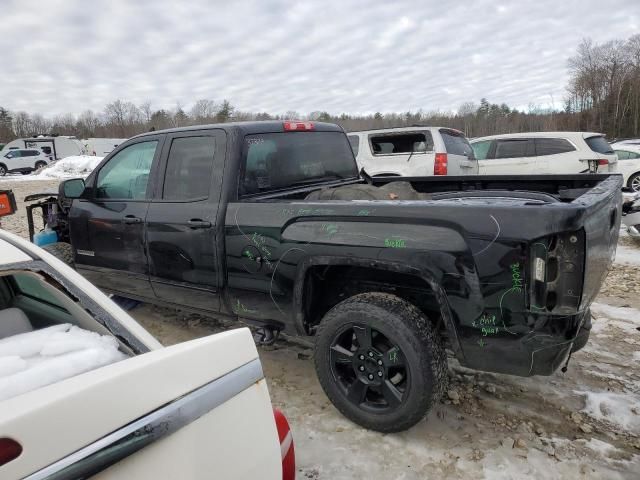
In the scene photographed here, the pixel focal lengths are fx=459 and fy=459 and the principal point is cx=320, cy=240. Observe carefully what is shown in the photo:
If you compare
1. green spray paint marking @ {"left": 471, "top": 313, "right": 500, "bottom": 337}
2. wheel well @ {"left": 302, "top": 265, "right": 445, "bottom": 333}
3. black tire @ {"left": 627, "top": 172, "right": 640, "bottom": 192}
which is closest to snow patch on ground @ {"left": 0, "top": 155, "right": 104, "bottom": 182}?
black tire @ {"left": 627, "top": 172, "right": 640, "bottom": 192}

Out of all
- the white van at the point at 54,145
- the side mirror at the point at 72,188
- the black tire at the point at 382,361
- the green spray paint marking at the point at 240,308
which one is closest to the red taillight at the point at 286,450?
the black tire at the point at 382,361

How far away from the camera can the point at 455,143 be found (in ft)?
30.3

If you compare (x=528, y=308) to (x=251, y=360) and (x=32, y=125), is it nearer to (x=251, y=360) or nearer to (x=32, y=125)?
(x=251, y=360)

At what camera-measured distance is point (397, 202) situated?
2566mm

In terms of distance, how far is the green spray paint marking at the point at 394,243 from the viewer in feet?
8.12

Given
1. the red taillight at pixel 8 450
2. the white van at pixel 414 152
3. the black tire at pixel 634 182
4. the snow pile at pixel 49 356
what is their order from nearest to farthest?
the red taillight at pixel 8 450 < the snow pile at pixel 49 356 < the white van at pixel 414 152 < the black tire at pixel 634 182

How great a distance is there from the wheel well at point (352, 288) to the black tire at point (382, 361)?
16 cm

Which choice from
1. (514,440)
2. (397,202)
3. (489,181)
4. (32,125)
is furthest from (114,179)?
(32,125)

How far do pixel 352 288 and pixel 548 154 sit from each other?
9.06 metres

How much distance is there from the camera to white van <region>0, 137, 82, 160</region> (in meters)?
36.5

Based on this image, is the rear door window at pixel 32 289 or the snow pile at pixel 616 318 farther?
the snow pile at pixel 616 318

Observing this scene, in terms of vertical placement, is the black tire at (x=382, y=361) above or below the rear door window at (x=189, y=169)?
below

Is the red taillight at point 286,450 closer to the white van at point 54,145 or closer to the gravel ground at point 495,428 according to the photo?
the gravel ground at point 495,428

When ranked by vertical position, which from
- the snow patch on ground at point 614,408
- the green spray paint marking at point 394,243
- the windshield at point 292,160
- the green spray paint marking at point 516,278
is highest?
the windshield at point 292,160
